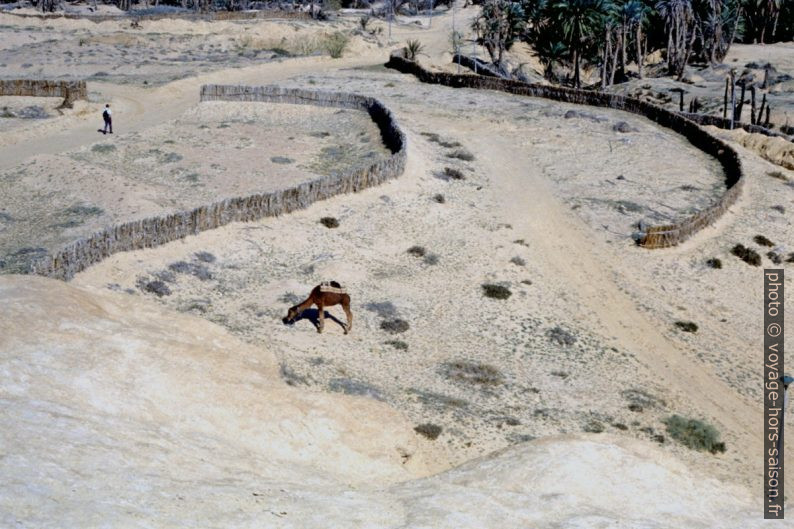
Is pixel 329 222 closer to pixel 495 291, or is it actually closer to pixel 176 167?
pixel 495 291

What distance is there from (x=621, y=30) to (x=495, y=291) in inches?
2280

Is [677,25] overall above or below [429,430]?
above

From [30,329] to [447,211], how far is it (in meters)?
25.8

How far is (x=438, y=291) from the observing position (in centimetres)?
3691

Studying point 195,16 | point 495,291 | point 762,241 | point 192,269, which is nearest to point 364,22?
point 195,16

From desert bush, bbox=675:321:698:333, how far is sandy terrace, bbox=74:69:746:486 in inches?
105

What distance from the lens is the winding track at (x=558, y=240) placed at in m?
30.7

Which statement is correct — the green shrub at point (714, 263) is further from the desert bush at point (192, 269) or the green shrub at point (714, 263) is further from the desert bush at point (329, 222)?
the desert bush at point (192, 269)

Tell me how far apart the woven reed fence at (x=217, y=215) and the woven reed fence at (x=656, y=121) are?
1332 centimetres

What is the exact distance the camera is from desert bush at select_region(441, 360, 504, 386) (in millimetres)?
29703

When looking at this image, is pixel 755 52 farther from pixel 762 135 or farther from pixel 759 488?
pixel 759 488

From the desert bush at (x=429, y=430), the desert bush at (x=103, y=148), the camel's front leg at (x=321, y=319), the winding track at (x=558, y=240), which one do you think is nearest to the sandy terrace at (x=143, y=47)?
the winding track at (x=558, y=240)

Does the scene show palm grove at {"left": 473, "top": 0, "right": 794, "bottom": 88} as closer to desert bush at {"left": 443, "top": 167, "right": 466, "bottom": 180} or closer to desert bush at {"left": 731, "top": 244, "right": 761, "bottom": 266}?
desert bush at {"left": 443, "top": 167, "right": 466, "bottom": 180}

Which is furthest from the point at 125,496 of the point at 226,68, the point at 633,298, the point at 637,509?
the point at 226,68
